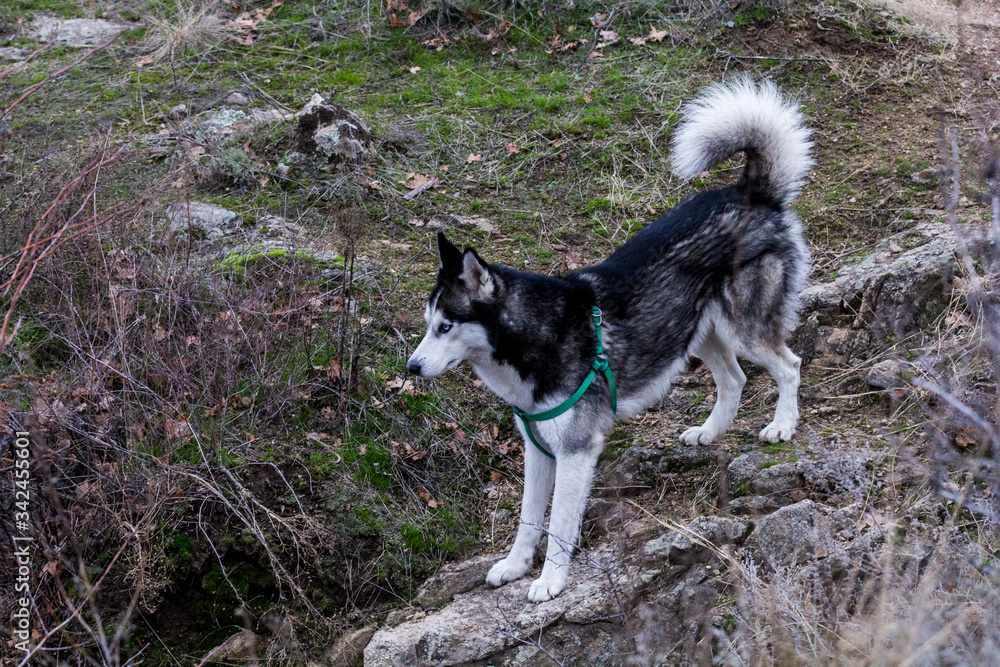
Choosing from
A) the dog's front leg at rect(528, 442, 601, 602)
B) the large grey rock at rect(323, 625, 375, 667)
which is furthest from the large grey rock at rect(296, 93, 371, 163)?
the large grey rock at rect(323, 625, 375, 667)

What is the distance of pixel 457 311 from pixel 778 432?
6.78 ft

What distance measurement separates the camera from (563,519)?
13.1 feet

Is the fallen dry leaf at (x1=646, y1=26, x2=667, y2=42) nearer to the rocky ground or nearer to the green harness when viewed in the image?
the rocky ground

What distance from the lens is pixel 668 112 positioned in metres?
7.66

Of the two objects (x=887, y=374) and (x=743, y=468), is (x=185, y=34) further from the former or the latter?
(x=887, y=374)

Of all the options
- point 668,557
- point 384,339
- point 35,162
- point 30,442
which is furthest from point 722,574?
point 35,162

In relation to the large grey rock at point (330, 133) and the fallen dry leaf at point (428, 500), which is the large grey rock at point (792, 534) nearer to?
the fallen dry leaf at point (428, 500)

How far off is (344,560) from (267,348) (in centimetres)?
142

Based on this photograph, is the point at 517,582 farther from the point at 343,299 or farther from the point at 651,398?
the point at 343,299

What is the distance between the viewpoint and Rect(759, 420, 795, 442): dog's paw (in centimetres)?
456

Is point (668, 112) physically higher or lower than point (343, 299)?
higher

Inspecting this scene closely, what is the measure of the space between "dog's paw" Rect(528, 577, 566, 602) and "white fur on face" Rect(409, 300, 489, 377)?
3.95ft

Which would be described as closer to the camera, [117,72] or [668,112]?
[668,112]

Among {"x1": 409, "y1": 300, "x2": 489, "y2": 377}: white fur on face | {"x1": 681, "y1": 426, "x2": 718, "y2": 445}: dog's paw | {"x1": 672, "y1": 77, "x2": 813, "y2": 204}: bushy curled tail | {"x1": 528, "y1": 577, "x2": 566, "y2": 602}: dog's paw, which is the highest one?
{"x1": 672, "y1": 77, "x2": 813, "y2": 204}: bushy curled tail
